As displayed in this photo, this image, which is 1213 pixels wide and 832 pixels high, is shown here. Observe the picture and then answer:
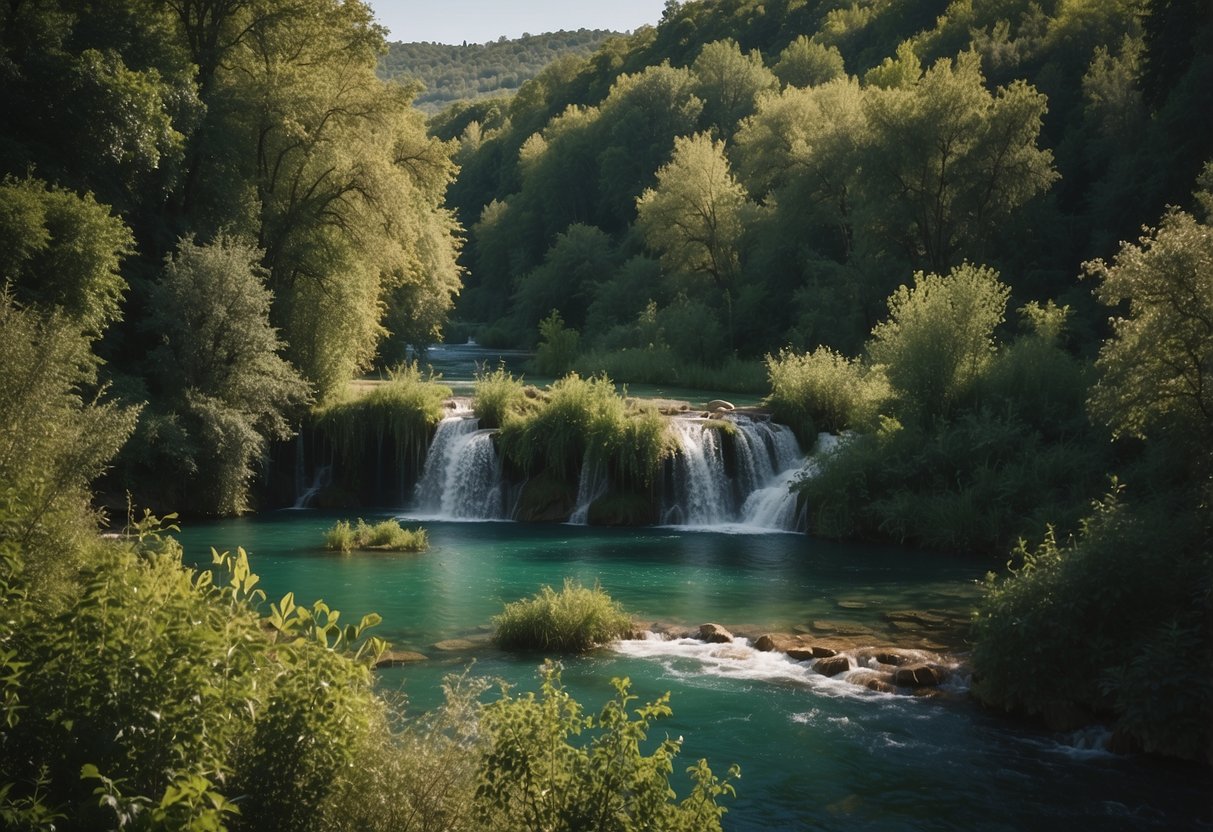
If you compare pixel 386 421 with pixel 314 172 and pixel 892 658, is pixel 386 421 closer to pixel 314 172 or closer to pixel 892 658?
pixel 314 172

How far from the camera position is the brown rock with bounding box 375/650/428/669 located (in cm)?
1412

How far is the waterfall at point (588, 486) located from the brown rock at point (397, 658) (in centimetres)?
1225

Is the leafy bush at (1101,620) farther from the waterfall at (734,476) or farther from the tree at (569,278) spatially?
the tree at (569,278)

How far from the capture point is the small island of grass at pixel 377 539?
21855mm

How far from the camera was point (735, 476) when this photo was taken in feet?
88.8

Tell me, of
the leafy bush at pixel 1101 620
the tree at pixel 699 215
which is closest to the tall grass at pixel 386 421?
the leafy bush at pixel 1101 620

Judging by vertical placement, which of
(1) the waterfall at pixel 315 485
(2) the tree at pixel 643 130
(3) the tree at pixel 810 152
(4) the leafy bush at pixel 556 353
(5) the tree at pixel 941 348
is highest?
(2) the tree at pixel 643 130

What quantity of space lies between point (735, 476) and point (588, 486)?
3.30m

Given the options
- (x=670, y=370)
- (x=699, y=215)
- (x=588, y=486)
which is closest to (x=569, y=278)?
(x=699, y=215)

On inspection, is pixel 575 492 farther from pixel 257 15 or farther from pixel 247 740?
pixel 247 740

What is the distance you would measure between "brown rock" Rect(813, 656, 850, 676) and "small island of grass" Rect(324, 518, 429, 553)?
9907 millimetres

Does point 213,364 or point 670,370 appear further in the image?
point 670,370

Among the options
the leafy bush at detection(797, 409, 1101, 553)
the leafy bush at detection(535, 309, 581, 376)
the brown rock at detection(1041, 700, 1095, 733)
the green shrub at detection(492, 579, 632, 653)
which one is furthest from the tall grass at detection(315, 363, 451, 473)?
the brown rock at detection(1041, 700, 1095, 733)

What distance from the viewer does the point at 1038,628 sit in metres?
12.3
